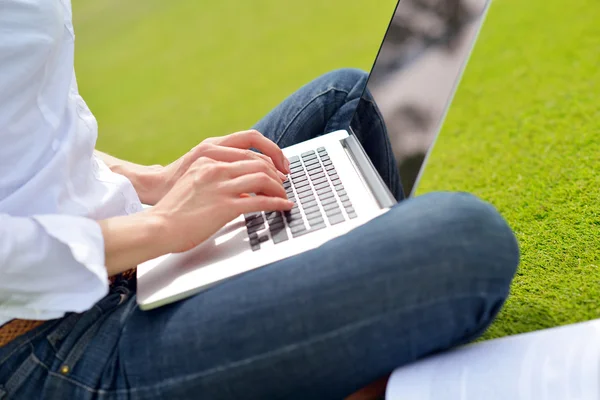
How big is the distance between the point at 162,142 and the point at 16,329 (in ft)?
7.85

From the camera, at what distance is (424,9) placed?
138 cm

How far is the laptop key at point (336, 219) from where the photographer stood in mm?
1140

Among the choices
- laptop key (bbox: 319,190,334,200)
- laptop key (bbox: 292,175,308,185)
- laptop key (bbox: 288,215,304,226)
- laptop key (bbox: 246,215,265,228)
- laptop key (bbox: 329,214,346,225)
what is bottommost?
laptop key (bbox: 246,215,265,228)

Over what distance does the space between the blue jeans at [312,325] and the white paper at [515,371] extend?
0.10 feet

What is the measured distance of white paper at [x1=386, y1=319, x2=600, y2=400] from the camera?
906mm

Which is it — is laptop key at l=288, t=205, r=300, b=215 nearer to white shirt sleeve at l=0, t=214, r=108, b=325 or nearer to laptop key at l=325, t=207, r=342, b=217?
laptop key at l=325, t=207, r=342, b=217

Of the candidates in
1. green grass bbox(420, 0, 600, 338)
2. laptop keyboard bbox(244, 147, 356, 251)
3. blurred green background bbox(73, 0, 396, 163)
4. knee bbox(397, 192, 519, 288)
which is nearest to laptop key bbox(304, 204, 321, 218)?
laptop keyboard bbox(244, 147, 356, 251)

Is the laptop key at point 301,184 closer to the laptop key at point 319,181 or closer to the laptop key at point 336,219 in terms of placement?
the laptop key at point 319,181

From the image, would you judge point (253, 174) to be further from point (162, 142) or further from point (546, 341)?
point (162, 142)

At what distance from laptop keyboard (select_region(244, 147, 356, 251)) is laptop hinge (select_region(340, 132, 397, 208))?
5 centimetres

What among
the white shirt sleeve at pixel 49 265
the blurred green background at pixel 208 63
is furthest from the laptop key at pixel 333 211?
the blurred green background at pixel 208 63

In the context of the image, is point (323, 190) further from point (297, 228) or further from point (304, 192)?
point (297, 228)

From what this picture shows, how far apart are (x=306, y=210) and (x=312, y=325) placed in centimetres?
31

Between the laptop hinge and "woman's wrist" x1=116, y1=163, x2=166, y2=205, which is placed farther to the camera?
"woman's wrist" x1=116, y1=163, x2=166, y2=205
